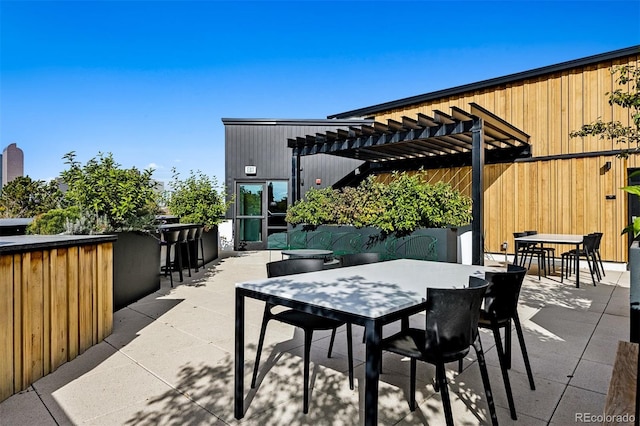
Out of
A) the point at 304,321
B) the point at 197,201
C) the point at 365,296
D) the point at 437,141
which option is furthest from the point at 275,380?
the point at 437,141

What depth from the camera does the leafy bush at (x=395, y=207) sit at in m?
6.93

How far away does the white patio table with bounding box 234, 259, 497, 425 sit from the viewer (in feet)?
5.66

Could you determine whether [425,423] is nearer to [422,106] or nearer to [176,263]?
[176,263]

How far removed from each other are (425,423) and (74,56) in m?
11.0

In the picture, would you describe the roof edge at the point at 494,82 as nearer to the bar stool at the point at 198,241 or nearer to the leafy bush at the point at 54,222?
the bar stool at the point at 198,241

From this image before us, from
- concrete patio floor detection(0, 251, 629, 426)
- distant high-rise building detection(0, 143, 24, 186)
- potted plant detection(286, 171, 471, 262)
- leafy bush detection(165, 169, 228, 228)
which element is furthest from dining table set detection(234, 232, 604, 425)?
distant high-rise building detection(0, 143, 24, 186)

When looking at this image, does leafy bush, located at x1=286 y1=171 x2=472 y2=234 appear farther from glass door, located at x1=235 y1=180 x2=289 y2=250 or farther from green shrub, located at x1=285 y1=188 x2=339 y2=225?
glass door, located at x1=235 y1=180 x2=289 y2=250

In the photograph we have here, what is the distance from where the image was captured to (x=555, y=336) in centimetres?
393

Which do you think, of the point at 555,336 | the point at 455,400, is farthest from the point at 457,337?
the point at 555,336

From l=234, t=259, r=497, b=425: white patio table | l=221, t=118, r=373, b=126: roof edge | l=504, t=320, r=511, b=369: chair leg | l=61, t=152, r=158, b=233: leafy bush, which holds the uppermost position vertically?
l=221, t=118, r=373, b=126: roof edge

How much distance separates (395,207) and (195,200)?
4677mm

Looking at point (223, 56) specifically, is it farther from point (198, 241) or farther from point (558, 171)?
point (558, 171)

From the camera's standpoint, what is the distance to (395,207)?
279 inches

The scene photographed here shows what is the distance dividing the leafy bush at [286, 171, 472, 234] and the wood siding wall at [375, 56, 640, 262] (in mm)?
2324
